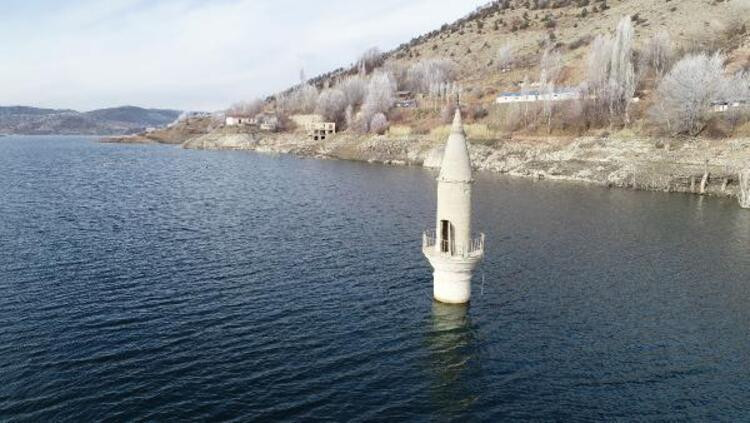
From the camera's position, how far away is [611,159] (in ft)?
348

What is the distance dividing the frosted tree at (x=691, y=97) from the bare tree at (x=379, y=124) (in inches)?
3188

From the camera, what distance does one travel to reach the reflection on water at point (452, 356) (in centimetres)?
2552

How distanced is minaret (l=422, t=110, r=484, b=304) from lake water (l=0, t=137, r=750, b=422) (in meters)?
1.63

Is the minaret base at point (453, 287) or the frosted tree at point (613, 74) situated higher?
the frosted tree at point (613, 74)

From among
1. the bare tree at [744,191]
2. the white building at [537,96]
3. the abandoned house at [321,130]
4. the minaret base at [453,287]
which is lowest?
the minaret base at [453,287]

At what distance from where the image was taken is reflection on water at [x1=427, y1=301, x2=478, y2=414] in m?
25.5

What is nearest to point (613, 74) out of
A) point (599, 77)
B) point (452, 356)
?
point (599, 77)

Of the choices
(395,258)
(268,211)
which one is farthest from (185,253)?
(268,211)

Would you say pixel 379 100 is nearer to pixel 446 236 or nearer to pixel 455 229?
pixel 446 236

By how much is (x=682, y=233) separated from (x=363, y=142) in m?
116

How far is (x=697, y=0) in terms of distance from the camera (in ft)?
598

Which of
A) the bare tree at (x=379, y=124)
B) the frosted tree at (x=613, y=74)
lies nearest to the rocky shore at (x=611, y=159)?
the frosted tree at (x=613, y=74)

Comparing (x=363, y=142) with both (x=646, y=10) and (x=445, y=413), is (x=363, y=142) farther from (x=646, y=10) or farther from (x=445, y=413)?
(x=445, y=413)

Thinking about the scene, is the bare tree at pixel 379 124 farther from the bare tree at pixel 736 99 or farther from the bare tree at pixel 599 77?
the bare tree at pixel 736 99
